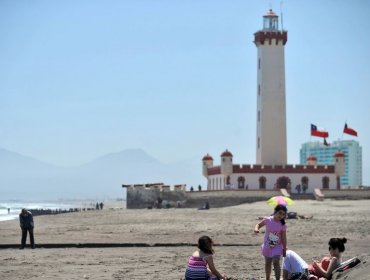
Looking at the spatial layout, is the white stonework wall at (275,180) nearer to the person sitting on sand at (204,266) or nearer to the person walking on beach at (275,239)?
the person walking on beach at (275,239)

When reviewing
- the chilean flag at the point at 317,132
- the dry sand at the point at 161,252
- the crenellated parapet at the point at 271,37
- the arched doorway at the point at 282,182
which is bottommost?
the dry sand at the point at 161,252

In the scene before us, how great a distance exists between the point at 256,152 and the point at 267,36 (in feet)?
30.3

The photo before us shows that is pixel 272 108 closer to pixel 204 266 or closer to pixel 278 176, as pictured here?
pixel 278 176

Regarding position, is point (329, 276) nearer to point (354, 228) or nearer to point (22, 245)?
point (22, 245)

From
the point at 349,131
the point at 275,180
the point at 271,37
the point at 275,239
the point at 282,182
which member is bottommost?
the point at 275,239

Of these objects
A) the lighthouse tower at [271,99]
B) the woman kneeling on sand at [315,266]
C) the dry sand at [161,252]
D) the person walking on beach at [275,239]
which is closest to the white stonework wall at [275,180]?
the lighthouse tower at [271,99]

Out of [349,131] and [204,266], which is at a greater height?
[349,131]

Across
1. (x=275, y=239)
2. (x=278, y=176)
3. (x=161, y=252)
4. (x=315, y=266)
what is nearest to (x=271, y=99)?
(x=278, y=176)

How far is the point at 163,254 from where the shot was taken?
2052cm

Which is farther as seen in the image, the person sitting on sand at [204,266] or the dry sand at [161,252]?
the dry sand at [161,252]

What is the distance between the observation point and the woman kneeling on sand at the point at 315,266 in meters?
13.9

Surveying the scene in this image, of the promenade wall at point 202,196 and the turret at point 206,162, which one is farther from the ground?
the turret at point 206,162

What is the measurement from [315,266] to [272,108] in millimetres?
53013

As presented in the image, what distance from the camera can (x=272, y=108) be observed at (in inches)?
2628
